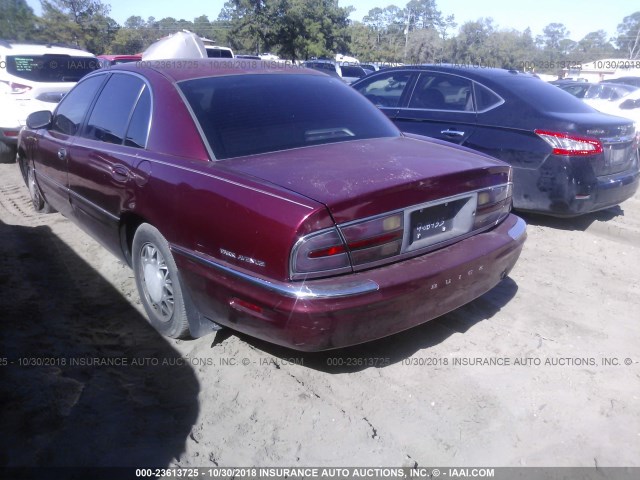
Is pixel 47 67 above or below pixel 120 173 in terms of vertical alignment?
above

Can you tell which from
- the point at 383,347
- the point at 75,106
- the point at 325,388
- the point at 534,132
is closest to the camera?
the point at 325,388

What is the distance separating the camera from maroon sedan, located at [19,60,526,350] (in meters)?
2.39

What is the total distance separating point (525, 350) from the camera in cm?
324

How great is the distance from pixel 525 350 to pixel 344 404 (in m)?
1.22

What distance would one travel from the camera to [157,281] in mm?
3207

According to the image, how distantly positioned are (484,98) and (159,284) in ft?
12.3

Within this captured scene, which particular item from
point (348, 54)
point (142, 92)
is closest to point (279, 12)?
point (348, 54)

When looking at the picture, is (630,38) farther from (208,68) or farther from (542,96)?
(208,68)

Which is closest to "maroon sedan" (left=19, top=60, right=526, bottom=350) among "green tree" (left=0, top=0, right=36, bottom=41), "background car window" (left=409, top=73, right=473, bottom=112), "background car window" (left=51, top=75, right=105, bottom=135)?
"background car window" (left=51, top=75, right=105, bottom=135)

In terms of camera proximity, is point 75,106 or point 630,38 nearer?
point 75,106

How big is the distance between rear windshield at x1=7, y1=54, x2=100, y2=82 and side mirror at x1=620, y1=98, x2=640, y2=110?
9580mm

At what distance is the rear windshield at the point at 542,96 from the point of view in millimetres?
5112

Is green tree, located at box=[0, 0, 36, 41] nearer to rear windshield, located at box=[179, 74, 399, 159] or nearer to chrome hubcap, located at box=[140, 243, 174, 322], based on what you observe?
rear windshield, located at box=[179, 74, 399, 159]

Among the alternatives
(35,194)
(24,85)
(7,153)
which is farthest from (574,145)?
(7,153)
